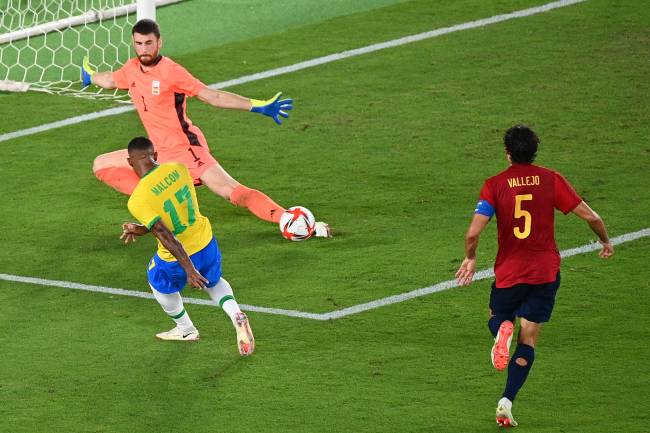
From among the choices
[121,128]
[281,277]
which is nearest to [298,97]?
[121,128]

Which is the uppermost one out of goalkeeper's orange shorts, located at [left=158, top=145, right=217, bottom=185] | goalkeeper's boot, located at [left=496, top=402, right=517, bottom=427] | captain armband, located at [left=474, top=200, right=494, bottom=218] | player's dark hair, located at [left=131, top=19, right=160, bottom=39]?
player's dark hair, located at [left=131, top=19, right=160, bottom=39]

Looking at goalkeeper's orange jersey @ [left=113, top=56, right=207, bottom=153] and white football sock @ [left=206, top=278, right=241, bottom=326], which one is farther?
goalkeeper's orange jersey @ [left=113, top=56, right=207, bottom=153]

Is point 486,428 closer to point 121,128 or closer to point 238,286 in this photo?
point 238,286

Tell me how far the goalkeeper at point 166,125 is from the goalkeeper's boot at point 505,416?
3438mm

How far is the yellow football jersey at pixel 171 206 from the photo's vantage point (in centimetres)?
865

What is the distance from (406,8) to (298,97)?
8.56 feet

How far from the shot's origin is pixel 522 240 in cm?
794

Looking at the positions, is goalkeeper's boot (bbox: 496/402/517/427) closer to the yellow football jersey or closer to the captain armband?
the captain armband

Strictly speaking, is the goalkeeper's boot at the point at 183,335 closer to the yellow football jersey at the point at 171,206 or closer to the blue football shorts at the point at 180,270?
the blue football shorts at the point at 180,270

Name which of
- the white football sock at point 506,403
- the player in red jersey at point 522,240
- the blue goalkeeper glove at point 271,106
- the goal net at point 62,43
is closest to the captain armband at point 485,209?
the player in red jersey at point 522,240

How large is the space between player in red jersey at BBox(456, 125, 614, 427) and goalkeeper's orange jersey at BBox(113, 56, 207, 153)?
136 inches

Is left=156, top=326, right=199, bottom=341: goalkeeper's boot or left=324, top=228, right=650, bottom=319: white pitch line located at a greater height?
left=324, top=228, right=650, bottom=319: white pitch line

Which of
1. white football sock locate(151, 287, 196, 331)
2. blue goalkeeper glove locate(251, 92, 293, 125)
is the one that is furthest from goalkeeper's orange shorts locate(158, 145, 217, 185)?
white football sock locate(151, 287, 196, 331)

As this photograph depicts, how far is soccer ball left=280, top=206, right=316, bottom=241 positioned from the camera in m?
11.0
